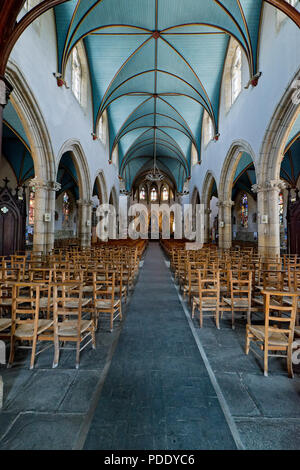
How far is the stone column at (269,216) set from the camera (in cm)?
963

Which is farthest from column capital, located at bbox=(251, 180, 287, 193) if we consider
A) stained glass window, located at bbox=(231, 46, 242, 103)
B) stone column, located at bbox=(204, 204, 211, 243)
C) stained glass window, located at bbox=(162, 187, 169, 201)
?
stained glass window, located at bbox=(162, 187, 169, 201)

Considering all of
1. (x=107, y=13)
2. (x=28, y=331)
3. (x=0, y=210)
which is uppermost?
(x=107, y=13)

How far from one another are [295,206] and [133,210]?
26755 millimetres

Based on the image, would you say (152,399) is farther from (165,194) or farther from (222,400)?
(165,194)

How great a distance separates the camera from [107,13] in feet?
35.1

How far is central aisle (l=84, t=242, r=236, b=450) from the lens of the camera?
1.85 meters

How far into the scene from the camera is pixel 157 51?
13.6m

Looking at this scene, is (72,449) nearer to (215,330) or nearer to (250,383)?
(250,383)

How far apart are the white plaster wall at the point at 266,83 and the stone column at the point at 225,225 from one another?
3028 millimetres

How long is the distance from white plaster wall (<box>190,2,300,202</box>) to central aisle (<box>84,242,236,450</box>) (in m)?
9.15

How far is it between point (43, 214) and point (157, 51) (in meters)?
11.3

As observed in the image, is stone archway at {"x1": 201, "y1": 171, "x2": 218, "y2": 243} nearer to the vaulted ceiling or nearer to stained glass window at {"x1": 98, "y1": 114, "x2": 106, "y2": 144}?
the vaulted ceiling

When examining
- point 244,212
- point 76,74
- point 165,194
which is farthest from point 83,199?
point 165,194

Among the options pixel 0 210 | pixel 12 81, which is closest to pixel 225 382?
pixel 12 81
